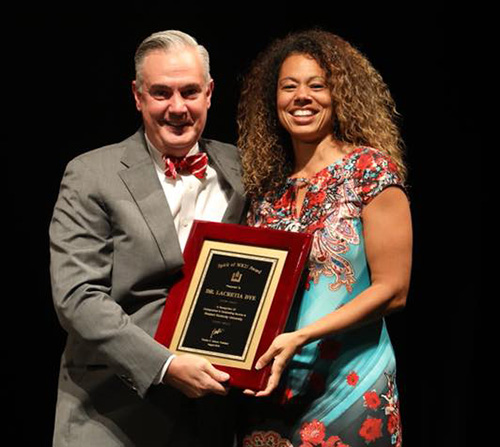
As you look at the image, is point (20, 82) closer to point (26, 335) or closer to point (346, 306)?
point (26, 335)

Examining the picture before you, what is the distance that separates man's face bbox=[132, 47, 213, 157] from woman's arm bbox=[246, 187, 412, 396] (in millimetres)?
594

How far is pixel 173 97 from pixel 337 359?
2.90ft

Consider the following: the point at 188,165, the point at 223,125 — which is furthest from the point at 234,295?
the point at 223,125

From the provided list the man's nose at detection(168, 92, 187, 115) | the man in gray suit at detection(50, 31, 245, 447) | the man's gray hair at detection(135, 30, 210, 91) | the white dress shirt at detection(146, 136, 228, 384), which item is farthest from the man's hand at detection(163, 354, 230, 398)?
the man's gray hair at detection(135, 30, 210, 91)

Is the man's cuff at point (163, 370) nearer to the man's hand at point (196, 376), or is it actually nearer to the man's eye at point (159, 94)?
the man's hand at point (196, 376)

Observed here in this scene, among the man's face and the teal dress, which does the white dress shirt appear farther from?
the teal dress

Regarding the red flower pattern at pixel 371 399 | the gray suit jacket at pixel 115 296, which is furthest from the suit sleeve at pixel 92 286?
the red flower pattern at pixel 371 399

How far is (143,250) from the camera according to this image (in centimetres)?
291

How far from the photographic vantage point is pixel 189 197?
304cm

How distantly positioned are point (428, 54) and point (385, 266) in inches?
55.4

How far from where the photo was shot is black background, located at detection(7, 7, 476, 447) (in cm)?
393

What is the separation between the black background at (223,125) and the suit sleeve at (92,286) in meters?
1.00

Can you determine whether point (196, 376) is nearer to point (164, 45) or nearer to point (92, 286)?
point (92, 286)

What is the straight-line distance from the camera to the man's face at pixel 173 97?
3.00 m
